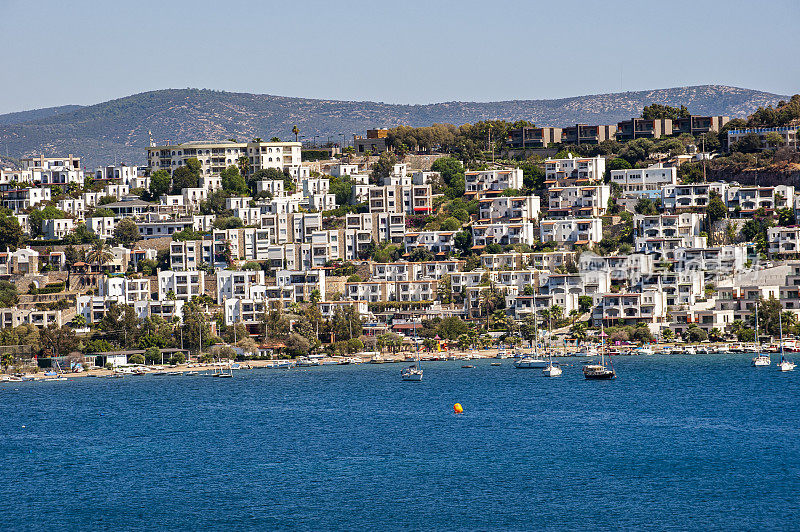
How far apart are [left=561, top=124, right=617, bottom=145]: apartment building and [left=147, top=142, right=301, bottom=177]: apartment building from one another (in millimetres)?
25021

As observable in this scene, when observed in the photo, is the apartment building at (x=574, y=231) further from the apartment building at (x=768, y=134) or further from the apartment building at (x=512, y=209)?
the apartment building at (x=768, y=134)

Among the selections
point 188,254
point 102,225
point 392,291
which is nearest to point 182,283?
point 188,254

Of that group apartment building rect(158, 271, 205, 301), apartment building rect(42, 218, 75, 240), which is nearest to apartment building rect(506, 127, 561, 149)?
apartment building rect(158, 271, 205, 301)

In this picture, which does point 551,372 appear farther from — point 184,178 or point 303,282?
point 184,178

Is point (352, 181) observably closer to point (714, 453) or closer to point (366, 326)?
point (366, 326)

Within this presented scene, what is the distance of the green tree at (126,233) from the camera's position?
4173 inches

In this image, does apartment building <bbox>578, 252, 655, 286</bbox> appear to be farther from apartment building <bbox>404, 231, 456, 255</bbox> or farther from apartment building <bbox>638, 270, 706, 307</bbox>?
apartment building <bbox>404, 231, 456, 255</bbox>

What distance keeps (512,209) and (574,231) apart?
714 centimetres

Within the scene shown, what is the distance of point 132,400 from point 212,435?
15086 millimetres

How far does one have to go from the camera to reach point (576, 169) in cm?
11219

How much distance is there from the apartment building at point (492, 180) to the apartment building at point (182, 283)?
28.1m

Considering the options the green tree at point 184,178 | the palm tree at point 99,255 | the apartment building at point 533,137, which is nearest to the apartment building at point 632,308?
the apartment building at point 533,137

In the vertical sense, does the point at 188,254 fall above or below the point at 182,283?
above

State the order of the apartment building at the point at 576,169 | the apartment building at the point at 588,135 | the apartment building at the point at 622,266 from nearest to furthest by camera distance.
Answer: the apartment building at the point at 622,266 < the apartment building at the point at 576,169 < the apartment building at the point at 588,135
